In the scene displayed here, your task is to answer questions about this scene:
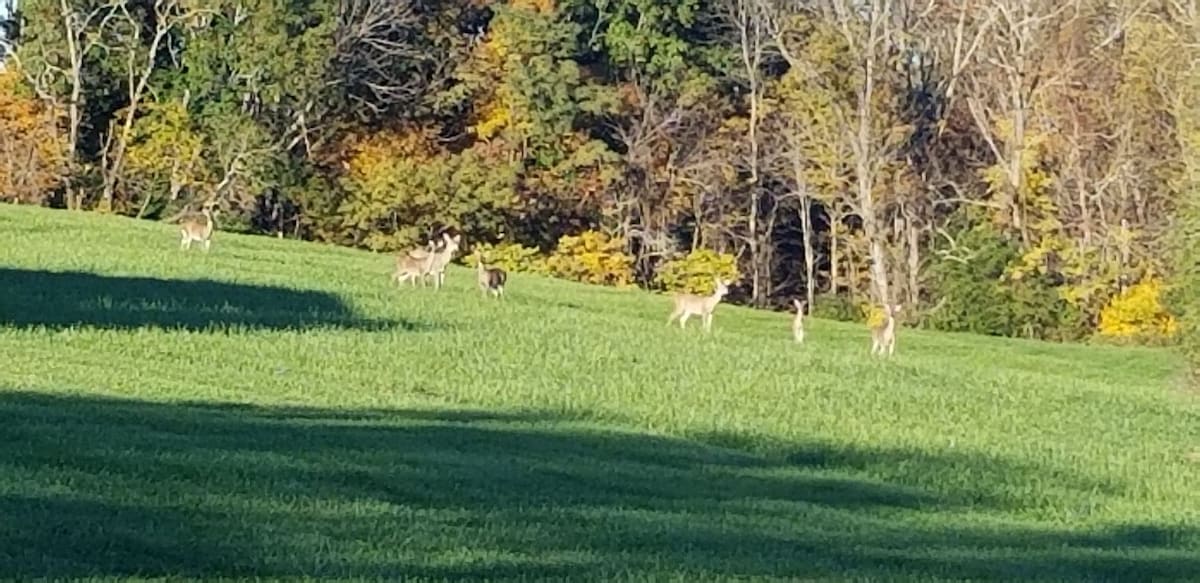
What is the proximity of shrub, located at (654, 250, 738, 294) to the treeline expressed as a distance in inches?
3.6

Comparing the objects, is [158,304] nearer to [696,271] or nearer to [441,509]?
[441,509]

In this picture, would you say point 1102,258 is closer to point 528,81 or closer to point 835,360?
point 528,81

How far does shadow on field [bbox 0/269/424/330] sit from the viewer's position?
96.3ft

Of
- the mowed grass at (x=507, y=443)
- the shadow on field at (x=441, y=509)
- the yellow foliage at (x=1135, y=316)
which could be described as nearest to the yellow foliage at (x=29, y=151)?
the mowed grass at (x=507, y=443)

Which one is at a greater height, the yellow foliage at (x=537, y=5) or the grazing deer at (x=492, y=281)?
the yellow foliage at (x=537, y=5)

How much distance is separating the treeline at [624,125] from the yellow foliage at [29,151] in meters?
0.11

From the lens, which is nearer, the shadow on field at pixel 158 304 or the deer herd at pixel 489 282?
the shadow on field at pixel 158 304

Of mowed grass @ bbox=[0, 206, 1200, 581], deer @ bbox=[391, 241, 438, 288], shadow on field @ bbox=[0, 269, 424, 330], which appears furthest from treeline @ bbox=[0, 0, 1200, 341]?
shadow on field @ bbox=[0, 269, 424, 330]

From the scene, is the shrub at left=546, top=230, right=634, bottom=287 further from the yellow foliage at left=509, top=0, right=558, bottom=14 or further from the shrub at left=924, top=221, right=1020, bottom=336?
the shrub at left=924, top=221, right=1020, bottom=336

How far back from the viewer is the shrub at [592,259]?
67188 millimetres

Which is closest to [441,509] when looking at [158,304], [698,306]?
[158,304]

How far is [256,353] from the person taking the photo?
2709 cm

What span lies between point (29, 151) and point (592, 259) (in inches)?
673

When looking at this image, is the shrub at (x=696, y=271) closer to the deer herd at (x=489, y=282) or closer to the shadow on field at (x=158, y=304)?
the deer herd at (x=489, y=282)
